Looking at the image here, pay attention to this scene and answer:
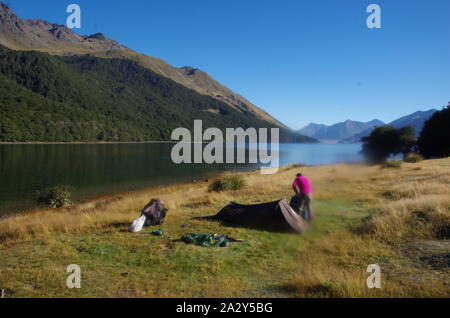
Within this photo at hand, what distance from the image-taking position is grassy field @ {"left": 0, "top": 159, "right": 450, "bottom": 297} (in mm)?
7359

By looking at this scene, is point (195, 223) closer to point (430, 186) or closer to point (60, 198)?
point (430, 186)

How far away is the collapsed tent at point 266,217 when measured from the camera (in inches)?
472

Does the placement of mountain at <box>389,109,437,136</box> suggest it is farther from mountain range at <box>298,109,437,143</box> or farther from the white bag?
the white bag

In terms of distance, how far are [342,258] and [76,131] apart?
181518 mm

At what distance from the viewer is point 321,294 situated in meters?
6.93

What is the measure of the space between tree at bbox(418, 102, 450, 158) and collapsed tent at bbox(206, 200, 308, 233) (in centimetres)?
5138

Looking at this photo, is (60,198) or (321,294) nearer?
(321,294)

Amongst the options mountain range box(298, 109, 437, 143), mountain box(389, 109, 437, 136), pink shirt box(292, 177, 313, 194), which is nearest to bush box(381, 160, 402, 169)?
mountain range box(298, 109, 437, 143)

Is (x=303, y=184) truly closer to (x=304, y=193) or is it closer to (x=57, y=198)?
(x=304, y=193)

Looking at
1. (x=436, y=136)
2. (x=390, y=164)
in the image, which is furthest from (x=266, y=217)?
(x=436, y=136)

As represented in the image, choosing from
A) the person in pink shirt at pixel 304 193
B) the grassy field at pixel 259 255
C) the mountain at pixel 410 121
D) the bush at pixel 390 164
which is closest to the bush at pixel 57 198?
the grassy field at pixel 259 255

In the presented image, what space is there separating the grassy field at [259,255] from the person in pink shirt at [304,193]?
32cm

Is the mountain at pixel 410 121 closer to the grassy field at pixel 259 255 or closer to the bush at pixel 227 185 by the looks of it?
the grassy field at pixel 259 255
